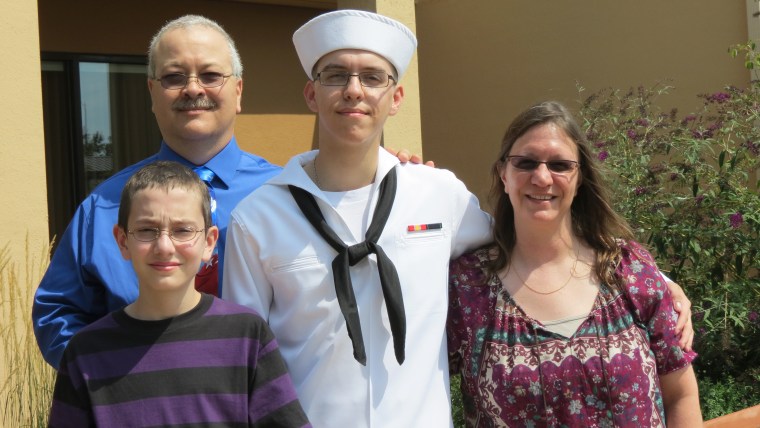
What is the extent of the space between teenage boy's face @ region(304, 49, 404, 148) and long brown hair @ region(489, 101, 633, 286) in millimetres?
489

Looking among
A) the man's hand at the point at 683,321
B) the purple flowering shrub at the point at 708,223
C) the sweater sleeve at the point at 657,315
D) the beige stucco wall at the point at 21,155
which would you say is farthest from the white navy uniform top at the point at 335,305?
the beige stucco wall at the point at 21,155

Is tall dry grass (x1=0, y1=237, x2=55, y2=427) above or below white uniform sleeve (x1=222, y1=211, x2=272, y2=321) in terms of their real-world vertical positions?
below

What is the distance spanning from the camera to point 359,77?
264 centimetres

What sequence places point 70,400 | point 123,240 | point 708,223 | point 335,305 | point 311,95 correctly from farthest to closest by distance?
point 708,223 < point 311,95 < point 335,305 < point 123,240 < point 70,400

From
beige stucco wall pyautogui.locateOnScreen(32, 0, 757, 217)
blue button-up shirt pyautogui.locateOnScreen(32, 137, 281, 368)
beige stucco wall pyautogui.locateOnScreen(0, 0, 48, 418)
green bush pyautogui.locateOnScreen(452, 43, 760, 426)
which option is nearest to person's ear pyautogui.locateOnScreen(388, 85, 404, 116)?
blue button-up shirt pyautogui.locateOnScreen(32, 137, 281, 368)

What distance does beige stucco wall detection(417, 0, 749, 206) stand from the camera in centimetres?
723

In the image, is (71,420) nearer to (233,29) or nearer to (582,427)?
(582,427)

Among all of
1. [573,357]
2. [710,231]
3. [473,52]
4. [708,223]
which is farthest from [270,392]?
[473,52]

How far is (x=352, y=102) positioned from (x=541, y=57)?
642cm

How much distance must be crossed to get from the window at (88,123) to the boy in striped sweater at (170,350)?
5193mm

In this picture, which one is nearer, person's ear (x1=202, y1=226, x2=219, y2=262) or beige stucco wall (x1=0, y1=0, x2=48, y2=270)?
person's ear (x1=202, y1=226, x2=219, y2=262)

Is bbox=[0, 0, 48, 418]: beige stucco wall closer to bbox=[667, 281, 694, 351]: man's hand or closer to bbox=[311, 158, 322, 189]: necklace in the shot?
bbox=[311, 158, 322, 189]: necklace

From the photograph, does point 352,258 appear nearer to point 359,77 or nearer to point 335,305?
point 335,305

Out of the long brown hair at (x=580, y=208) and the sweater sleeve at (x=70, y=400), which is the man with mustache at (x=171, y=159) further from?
the long brown hair at (x=580, y=208)
